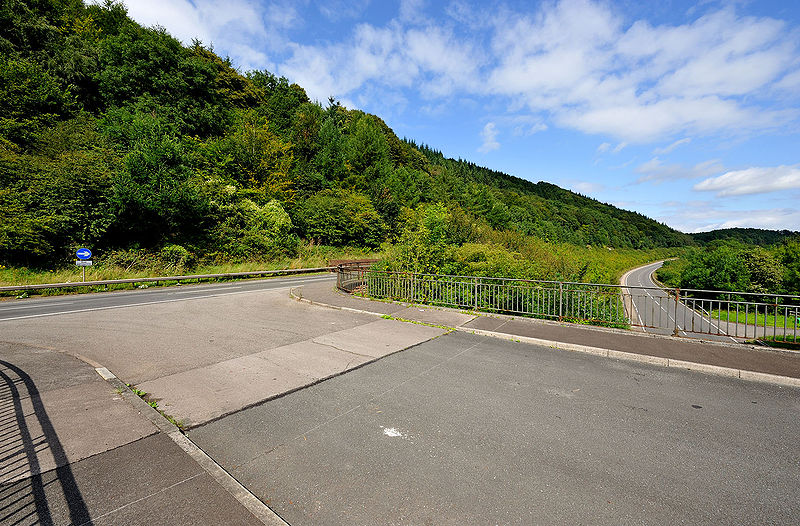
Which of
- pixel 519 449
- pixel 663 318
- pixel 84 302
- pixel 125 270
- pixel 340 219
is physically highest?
pixel 340 219

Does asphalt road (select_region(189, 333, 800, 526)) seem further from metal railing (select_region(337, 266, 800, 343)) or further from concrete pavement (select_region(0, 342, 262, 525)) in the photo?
metal railing (select_region(337, 266, 800, 343))

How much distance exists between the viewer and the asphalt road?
272 centimetres

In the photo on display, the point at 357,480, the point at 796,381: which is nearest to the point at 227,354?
the point at 357,480

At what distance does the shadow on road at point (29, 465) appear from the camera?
2.51 m

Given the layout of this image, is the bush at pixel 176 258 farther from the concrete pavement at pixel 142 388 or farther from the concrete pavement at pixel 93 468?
the concrete pavement at pixel 93 468

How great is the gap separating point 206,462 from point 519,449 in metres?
3.08

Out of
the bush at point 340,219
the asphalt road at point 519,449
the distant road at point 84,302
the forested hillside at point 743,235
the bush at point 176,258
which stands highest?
the forested hillside at point 743,235

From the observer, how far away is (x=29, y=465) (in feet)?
9.98

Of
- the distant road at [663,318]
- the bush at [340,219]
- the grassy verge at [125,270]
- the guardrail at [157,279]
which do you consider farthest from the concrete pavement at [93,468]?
the bush at [340,219]

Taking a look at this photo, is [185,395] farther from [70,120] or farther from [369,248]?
[369,248]

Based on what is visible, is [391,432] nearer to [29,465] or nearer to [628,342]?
[29,465]

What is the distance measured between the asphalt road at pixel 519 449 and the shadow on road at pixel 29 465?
1.06 metres

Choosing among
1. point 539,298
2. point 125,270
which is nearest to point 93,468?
point 539,298

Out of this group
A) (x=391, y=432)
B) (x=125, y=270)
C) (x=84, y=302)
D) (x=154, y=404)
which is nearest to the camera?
(x=391, y=432)
